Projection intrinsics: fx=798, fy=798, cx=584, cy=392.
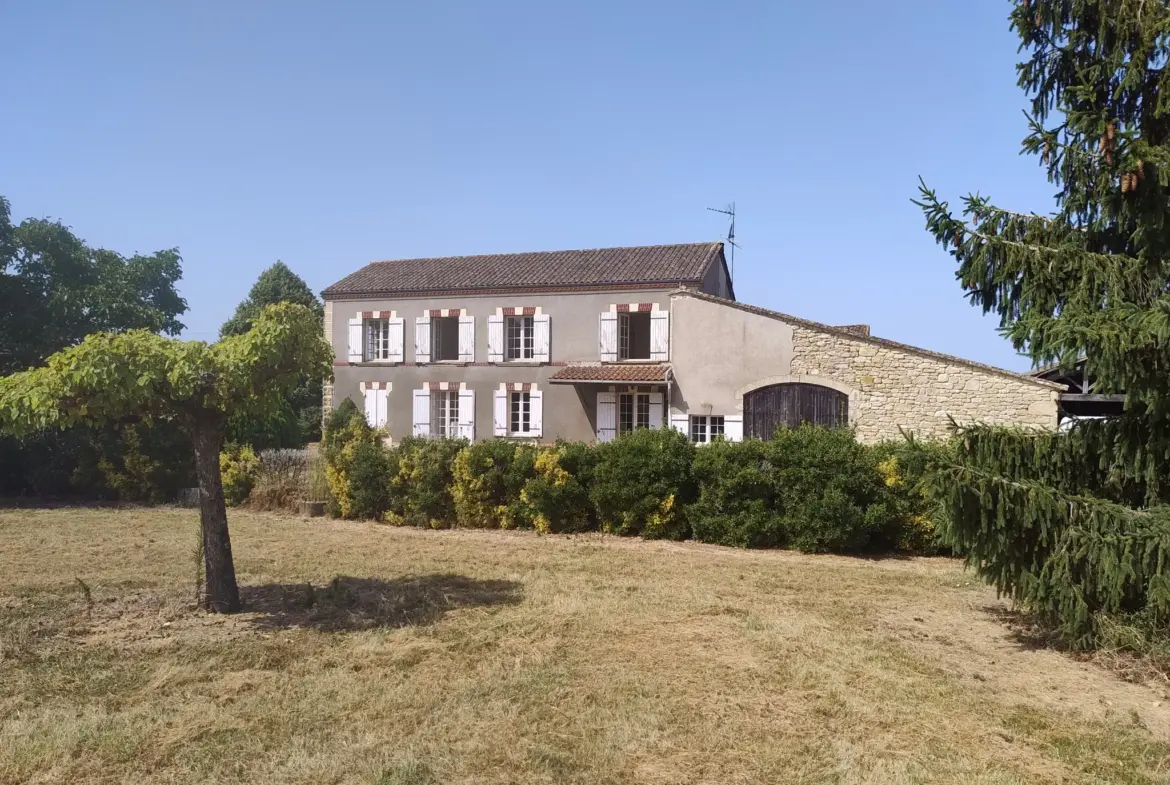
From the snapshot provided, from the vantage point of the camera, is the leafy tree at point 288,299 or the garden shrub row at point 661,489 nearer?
the garden shrub row at point 661,489

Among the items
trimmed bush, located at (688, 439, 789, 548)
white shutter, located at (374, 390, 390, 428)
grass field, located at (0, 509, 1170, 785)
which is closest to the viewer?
grass field, located at (0, 509, 1170, 785)

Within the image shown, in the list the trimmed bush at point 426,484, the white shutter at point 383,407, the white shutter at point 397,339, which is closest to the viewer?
the trimmed bush at point 426,484

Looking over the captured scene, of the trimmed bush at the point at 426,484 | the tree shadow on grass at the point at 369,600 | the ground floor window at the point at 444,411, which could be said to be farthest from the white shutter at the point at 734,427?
the tree shadow on grass at the point at 369,600

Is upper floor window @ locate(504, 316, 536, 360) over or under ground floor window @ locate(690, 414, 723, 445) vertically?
over

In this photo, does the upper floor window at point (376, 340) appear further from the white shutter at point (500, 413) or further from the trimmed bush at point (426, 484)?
the trimmed bush at point (426, 484)

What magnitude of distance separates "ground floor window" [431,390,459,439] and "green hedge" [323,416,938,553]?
793 centimetres

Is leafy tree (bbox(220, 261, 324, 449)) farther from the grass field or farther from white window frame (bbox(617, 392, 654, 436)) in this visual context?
the grass field

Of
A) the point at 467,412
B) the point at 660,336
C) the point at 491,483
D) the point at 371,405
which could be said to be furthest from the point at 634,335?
the point at 491,483

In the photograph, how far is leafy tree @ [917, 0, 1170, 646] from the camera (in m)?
5.21

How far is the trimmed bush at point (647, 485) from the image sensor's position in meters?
11.7

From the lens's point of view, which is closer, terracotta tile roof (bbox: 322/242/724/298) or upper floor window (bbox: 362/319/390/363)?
terracotta tile roof (bbox: 322/242/724/298)

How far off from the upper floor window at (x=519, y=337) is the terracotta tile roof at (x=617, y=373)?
1267mm

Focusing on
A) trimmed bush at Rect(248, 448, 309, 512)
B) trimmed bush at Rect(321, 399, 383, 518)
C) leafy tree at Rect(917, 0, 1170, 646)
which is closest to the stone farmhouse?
trimmed bush at Rect(248, 448, 309, 512)

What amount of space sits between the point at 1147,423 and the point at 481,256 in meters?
19.6
